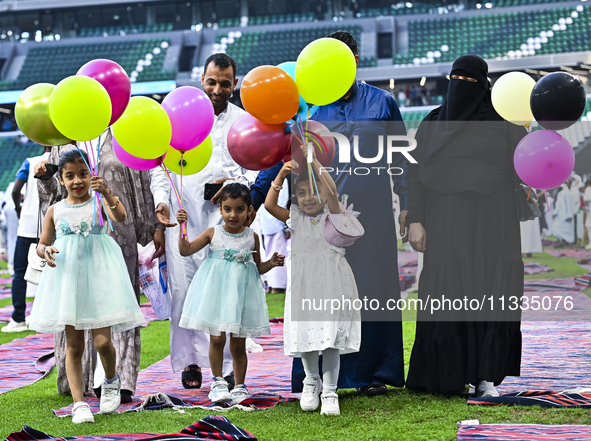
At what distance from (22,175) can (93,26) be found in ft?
78.5

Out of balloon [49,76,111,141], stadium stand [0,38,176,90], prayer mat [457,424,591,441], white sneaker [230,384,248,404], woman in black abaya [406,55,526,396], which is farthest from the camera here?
stadium stand [0,38,176,90]

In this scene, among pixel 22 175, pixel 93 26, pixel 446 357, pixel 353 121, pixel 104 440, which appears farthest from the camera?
pixel 93 26

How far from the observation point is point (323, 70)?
9.15ft

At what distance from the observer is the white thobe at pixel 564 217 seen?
1064 centimetres

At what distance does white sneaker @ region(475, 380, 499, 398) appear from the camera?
294cm

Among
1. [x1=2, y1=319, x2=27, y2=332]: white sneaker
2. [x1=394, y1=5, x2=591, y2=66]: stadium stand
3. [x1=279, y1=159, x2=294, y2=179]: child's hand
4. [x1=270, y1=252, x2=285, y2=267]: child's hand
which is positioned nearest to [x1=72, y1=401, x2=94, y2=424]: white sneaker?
[x1=270, y1=252, x2=285, y2=267]: child's hand

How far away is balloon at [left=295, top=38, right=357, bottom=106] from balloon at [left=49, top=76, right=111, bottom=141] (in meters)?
0.78

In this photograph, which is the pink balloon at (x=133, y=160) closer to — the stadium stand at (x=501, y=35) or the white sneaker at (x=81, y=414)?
the white sneaker at (x=81, y=414)

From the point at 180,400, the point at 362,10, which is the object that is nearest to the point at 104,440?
the point at 180,400

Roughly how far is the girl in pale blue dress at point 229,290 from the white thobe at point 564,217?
8.22 metres

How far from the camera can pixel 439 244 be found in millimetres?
3104

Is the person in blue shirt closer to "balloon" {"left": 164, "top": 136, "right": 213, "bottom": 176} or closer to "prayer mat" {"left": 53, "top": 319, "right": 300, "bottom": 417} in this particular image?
"prayer mat" {"left": 53, "top": 319, "right": 300, "bottom": 417}

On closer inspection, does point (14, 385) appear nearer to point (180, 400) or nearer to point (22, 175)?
point (180, 400)

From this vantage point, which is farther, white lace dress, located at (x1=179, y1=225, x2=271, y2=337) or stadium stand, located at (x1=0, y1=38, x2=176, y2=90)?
stadium stand, located at (x1=0, y1=38, x2=176, y2=90)
